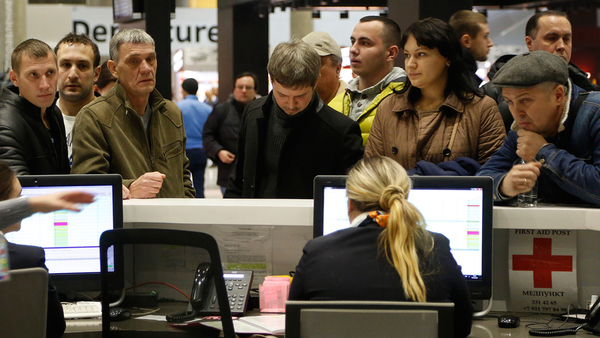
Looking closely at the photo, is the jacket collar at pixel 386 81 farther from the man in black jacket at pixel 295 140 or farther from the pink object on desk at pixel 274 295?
the pink object on desk at pixel 274 295

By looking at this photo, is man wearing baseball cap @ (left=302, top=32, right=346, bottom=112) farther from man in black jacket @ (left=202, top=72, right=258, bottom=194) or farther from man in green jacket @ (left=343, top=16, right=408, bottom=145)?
man in black jacket @ (left=202, top=72, right=258, bottom=194)

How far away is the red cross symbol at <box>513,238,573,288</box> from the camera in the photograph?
240 cm

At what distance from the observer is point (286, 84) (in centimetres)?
270

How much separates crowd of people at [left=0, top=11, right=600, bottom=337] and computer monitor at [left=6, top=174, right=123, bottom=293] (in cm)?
26

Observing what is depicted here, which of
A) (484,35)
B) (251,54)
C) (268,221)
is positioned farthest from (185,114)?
(268,221)

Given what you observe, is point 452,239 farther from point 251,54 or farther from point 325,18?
point 325,18

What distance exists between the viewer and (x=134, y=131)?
2.97 m

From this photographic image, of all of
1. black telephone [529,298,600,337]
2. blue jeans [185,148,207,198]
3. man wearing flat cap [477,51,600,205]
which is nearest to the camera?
black telephone [529,298,600,337]

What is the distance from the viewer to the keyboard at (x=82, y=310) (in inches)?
89.7

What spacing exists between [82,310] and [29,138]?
→ 1.06m

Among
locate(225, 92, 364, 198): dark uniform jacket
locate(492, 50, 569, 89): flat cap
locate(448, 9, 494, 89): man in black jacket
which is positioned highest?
locate(448, 9, 494, 89): man in black jacket

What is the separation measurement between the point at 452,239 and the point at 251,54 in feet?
28.4

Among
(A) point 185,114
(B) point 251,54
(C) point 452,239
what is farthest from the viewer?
(B) point 251,54

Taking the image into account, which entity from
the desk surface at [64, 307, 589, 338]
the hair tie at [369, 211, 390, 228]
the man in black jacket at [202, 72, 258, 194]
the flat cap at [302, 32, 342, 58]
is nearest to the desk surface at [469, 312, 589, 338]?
the desk surface at [64, 307, 589, 338]
